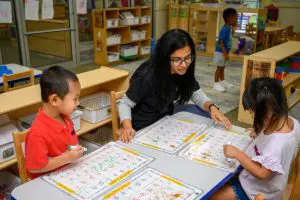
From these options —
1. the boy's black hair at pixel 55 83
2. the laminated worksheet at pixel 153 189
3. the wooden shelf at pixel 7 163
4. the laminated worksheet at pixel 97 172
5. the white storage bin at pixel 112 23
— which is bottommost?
the wooden shelf at pixel 7 163

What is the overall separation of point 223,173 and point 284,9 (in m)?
8.37

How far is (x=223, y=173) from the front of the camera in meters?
1.29

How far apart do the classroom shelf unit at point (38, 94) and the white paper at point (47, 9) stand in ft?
10.3

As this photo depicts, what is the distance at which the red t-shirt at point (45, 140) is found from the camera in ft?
4.11

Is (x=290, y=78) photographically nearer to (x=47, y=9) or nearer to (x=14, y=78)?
(x=14, y=78)

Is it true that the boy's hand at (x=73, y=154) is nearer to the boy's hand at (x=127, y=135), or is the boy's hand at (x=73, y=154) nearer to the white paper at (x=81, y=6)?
the boy's hand at (x=127, y=135)

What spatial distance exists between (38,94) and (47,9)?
12.1ft

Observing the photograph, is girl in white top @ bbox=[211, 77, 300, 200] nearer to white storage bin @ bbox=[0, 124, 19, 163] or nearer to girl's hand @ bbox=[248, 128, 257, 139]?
girl's hand @ bbox=[248, 128, 257, 139]

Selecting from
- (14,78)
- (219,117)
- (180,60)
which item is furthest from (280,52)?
(14,78)

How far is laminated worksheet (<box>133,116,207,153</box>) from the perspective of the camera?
151 cm

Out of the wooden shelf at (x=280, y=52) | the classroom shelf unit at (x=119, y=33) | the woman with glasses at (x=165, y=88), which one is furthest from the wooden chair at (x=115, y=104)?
the classroom shelf unit at (x=119, y=33)

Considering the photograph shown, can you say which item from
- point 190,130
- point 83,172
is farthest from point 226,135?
point 83,172

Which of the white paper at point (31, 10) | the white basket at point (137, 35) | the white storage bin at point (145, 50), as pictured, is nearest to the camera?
the white paper at point (31, 10)

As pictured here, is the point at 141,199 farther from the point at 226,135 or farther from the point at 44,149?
the point at 226,135
